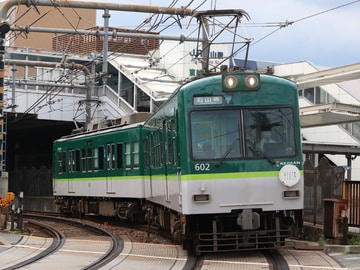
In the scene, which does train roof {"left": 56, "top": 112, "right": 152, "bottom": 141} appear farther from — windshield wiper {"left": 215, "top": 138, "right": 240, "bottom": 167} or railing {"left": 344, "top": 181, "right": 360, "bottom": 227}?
windshield wiper {"left": 215, "top": 138, "right": 240, "bottom": 167}

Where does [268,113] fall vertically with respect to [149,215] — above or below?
above

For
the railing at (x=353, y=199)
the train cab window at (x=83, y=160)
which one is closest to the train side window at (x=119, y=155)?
the train cab window at (x=83, y=160)

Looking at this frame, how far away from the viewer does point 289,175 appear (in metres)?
12.0

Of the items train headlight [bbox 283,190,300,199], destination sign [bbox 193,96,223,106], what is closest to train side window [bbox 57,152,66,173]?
destination sign [bbox 193,96,223,106]

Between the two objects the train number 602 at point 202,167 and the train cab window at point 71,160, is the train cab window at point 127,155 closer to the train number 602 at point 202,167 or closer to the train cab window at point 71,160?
the train cab window at point 71,160

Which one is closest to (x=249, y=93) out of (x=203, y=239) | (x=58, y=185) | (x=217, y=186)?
(x=217, y=186)

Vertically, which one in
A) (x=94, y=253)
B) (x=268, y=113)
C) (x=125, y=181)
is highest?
(x=268, y=113)

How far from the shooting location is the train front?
11.9m

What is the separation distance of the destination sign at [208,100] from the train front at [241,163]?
0.02 meters

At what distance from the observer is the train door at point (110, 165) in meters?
20.8

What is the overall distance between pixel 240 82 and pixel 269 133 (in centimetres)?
100

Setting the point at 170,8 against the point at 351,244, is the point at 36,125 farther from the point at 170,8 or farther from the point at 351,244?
the point at 351,244

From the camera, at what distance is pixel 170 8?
20141 millimetres

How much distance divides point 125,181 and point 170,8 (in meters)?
5.01
